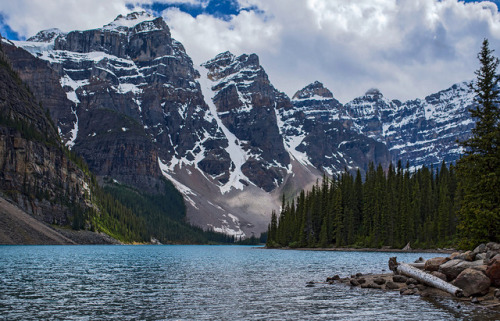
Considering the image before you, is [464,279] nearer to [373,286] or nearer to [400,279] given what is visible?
[400,279]

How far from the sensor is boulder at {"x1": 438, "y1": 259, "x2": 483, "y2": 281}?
32844 mm

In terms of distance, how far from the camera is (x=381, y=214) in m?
123

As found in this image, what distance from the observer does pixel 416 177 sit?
143m

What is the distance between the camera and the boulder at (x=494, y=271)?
A: 3003 centimetres

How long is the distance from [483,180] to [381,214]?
85.2 m

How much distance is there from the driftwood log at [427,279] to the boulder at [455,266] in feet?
3.48

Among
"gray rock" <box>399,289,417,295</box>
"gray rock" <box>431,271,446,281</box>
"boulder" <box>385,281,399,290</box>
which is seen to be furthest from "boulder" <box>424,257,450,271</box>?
"gray rock" <box>399,289,417,295</box>

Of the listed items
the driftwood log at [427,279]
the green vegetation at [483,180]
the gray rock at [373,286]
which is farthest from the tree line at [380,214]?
the gray rock at [373,286]

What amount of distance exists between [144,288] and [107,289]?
2.97 m

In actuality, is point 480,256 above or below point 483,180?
below

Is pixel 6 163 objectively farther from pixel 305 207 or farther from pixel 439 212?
pixel 439 212

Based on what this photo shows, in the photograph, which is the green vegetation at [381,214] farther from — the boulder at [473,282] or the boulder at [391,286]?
the boulder at [473,282]

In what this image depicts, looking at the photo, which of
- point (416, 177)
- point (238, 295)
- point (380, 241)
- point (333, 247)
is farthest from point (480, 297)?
point (416, 177)

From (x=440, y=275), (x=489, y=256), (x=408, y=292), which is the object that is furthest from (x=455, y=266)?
(x=408, y=292)
